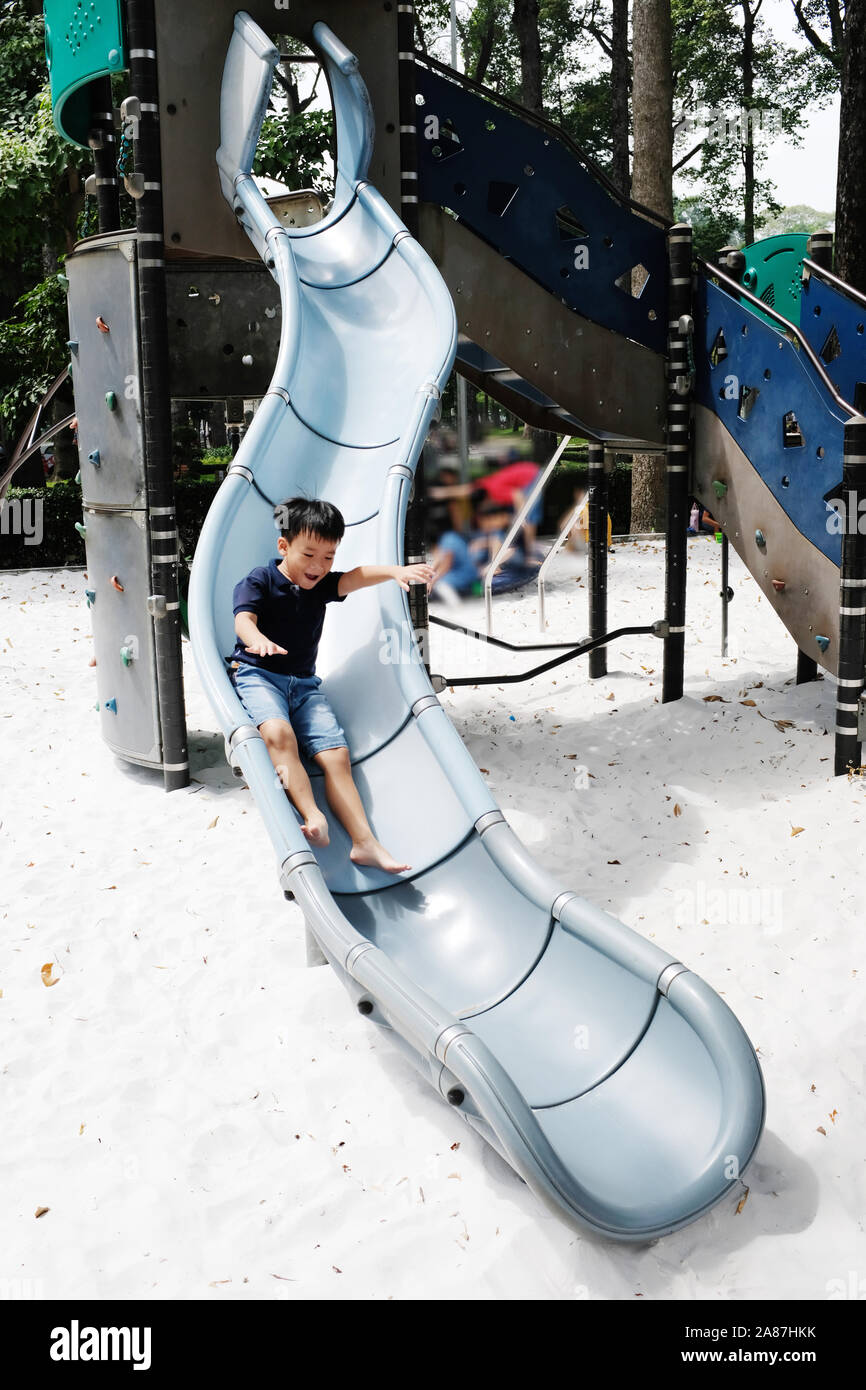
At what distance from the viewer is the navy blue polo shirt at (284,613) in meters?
4.05

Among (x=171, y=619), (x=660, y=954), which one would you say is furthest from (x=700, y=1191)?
(x=171, y=619)

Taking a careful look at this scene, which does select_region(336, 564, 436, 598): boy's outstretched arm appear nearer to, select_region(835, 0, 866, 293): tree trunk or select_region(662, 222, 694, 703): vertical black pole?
select_region(662, 222, 694, 703): vertical black pole

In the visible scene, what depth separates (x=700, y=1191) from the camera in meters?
2.78

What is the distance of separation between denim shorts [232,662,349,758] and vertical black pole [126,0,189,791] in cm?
186

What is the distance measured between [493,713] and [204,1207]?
15.0 ft

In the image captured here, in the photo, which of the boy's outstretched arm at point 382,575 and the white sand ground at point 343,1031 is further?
the boy's outstretched arm at point 382,575

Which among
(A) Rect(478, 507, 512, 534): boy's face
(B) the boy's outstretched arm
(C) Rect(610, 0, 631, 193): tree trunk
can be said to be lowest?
(B) the boy's outstretched arm

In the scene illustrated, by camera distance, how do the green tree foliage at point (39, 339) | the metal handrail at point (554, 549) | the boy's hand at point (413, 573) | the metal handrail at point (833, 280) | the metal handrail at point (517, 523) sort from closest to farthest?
the boy's hand at point (413, 573)
the metal handrail at point (833, 280)
the metal handrail at point (554, 549)
the metal handrail at point (517, 523)
the green tree foliage at point (39, 339)

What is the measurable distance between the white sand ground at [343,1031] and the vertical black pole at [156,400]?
0.46 m

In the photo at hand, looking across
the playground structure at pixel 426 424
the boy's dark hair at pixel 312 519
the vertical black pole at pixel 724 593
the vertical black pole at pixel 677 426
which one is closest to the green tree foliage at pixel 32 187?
the playground structure at pixel 426 424

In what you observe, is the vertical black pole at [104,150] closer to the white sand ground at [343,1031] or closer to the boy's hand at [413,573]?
the white sand ground at [343,1031]

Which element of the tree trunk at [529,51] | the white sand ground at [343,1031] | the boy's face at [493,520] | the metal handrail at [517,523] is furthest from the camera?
the tree trunk at [529,51]

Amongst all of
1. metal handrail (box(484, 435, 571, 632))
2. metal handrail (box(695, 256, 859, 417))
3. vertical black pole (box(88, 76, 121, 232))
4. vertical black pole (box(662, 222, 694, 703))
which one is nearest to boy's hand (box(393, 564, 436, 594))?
metal handrail (box(695, 256, 859, 417))

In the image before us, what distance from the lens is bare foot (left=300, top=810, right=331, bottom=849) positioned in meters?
3.66
